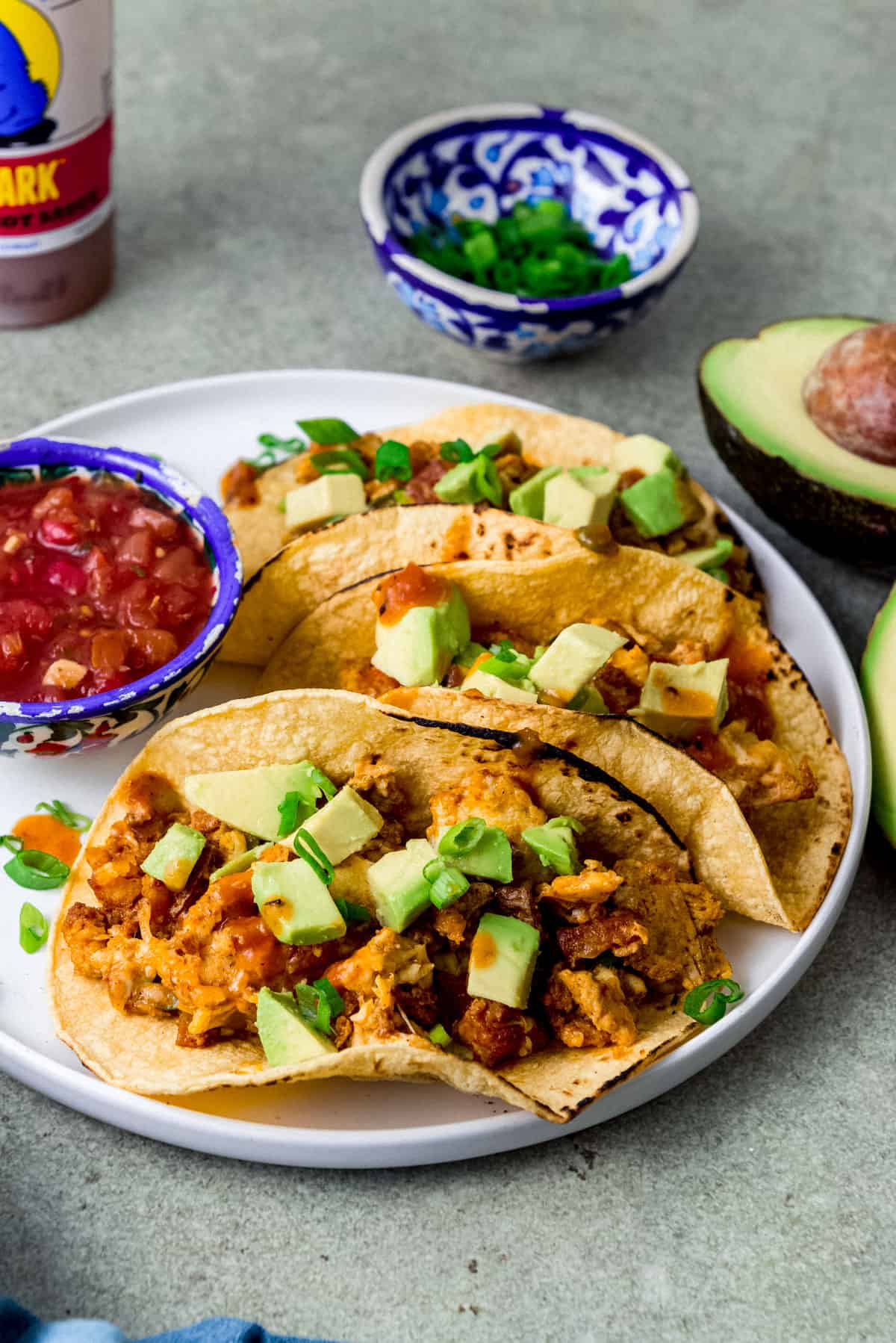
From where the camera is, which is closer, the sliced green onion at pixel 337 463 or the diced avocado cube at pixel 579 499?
the diced avocado cube at pixel 579 499

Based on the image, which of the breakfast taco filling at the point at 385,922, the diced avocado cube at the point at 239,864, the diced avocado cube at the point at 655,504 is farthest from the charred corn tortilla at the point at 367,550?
the diced avocado cube at the point at 239,864

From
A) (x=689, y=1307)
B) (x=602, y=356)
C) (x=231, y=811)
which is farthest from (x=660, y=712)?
(x=602, y=356)

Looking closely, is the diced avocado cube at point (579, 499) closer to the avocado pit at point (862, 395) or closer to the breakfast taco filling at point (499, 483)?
the breakfast taco filling at point (499, 483)

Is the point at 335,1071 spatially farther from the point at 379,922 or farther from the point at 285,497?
the point at 285,497

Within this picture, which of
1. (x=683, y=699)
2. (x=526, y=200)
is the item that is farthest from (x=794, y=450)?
(x=526, y=200)

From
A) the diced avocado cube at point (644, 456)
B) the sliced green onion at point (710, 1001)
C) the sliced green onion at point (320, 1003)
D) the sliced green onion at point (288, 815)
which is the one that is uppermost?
the diced avocado cube at point (644, 456)

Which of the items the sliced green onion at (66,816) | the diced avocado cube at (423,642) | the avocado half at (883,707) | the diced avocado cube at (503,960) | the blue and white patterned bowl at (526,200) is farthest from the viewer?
the blue and white patterned bowl at (526,200)

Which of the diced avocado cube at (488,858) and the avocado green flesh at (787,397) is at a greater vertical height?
the avocado green flesh at (787,397)
